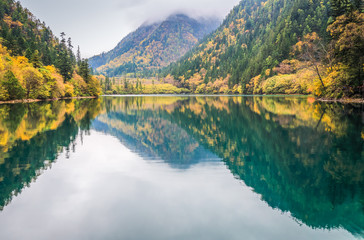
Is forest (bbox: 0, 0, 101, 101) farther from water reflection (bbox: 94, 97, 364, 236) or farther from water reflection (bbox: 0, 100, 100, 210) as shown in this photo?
water reflection (bbox: 94, 97, 364, 236)

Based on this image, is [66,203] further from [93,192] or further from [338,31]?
[338,31]

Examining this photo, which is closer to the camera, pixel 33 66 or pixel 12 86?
pixel 12 86

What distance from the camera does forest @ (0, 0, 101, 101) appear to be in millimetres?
60969

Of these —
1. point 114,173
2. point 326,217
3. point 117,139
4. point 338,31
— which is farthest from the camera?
point 338,31

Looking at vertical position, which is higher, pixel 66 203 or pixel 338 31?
pixel 338 31

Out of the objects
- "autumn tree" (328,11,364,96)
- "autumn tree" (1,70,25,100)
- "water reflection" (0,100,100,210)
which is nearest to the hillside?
"autumn tree" (328,11,364,96)

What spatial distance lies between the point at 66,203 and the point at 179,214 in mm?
3682

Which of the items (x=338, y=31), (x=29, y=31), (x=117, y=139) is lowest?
(x=117, y=139)

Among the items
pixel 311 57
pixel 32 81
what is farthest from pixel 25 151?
pixel 32 81

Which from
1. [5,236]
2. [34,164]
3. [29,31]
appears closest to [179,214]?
[5,236]

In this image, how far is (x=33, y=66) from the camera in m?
81.4

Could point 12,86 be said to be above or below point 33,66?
below

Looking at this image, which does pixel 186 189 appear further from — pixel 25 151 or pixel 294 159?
pixel 25 151

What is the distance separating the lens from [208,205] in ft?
25.9
